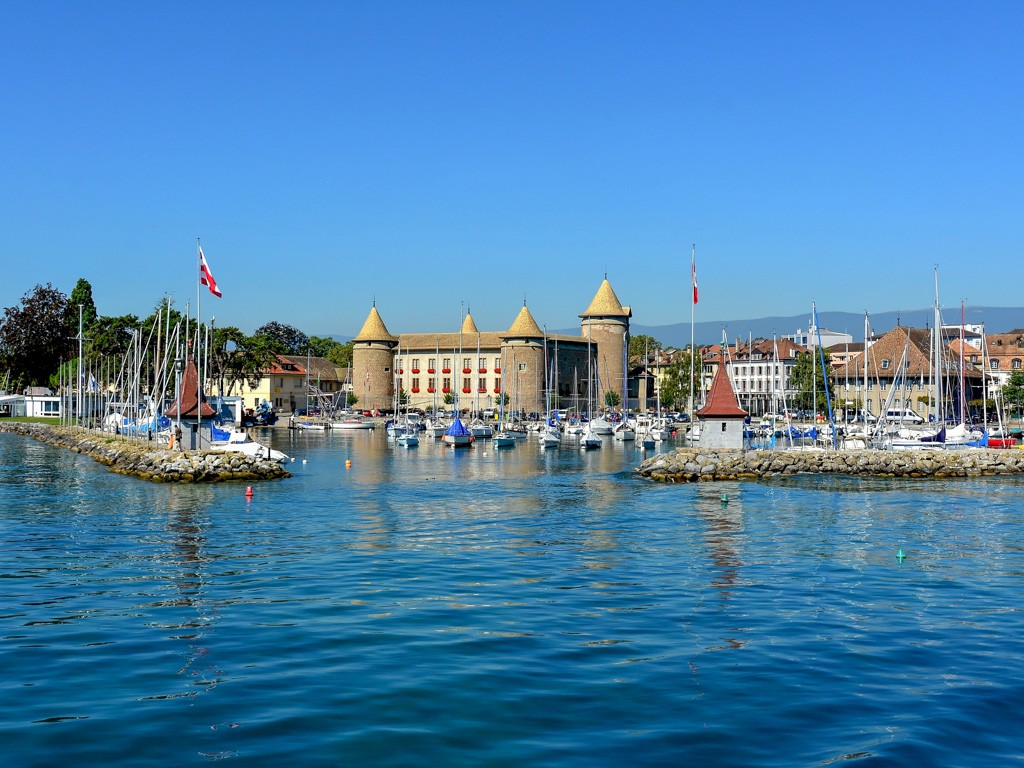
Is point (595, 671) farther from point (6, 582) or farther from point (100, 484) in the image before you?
point (100, 484)

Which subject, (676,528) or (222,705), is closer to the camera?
(222,705)

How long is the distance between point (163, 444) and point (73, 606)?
42.1 m

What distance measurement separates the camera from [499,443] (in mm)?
86312

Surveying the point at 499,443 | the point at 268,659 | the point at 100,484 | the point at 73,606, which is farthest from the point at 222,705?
the point at 499,443

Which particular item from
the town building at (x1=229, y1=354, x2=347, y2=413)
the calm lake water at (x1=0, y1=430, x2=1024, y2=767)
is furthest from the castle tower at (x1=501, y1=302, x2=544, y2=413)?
the calm lake water at (x1=0, y1=430, x2=1024, y2=767)

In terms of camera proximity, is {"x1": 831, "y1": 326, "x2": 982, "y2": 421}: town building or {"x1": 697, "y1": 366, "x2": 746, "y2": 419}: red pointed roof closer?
{"x1": 697, "y1": 366, "x2": 746, "y2": 419}: red pointed roof

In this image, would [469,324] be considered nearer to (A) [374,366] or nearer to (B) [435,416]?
(A) [374,366]

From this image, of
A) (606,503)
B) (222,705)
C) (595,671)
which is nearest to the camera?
(222,705)

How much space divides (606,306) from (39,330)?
76557mm

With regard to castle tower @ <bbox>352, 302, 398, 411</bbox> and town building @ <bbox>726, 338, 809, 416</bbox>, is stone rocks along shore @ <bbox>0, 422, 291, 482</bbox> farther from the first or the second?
town building @ <bbox>726, 338, 809, 416</bbox>

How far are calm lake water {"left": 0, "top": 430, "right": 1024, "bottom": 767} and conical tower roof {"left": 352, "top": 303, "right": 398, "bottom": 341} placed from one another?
412ft

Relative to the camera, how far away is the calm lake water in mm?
13438

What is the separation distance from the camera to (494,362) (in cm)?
15912

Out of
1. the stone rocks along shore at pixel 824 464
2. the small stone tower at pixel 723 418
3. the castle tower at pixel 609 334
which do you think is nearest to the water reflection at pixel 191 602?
the stone rocks along shore at pixel 824 464
